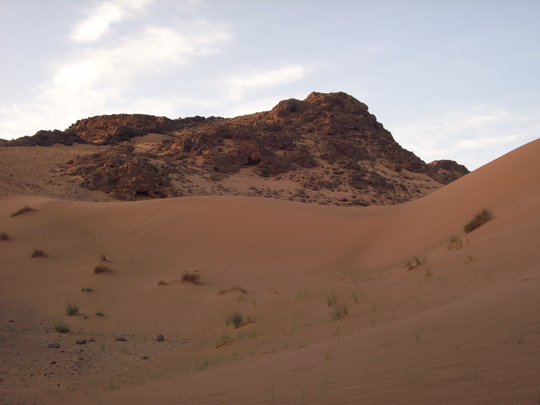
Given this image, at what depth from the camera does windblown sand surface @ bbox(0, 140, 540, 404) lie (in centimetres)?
499

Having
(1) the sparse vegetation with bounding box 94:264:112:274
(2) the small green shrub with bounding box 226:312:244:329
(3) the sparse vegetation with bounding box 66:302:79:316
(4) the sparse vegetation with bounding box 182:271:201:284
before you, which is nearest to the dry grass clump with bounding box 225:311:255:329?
(2) the small green shrub with bounding box 226:312:244:329

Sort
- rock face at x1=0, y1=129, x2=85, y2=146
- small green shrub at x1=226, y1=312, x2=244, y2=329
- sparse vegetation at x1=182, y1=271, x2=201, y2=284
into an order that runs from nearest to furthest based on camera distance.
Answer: small green shrub at x1=226, y1=312, x2=244, y2=329 → sparse vegetation at x1=182, y1=271, x2=201, y2=284 → rock face at x1=0, y1=129, x2=85, y2=146

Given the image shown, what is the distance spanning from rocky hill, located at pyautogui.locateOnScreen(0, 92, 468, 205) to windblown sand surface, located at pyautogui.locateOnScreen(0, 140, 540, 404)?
796 cm

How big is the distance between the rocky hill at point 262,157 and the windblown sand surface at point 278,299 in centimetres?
796

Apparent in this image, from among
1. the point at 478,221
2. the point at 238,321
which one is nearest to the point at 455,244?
the point at 478,221

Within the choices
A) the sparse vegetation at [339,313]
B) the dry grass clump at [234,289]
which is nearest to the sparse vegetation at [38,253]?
the dry grass clump at [234,289]

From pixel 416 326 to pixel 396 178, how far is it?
135 ft

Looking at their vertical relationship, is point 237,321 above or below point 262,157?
below

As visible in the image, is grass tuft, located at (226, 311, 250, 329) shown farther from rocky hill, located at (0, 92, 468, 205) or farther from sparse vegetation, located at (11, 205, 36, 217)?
rocky hill, located at (0, 92, 468, 205)

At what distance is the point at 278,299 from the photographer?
13133 mm

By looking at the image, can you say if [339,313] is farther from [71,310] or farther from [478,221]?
[478,221]

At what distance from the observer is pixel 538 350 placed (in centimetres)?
455

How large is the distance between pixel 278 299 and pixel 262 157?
1086 inches

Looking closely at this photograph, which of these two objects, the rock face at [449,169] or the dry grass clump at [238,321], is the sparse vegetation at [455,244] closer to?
the dry grass clump at [238,321]
